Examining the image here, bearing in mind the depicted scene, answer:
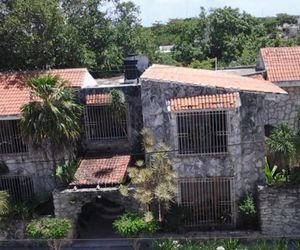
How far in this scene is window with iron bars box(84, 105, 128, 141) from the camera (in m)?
23.4

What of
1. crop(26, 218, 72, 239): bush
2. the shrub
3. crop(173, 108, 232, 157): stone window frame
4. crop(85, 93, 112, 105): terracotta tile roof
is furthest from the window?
crop(173, 108, 232, 157): stone window frame

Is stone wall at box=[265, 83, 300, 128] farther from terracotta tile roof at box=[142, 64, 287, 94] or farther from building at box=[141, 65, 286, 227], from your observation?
building at box=[141, 65, 286, 227]

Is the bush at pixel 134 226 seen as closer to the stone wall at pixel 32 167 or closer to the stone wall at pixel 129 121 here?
the stone wall at pixel 129 121

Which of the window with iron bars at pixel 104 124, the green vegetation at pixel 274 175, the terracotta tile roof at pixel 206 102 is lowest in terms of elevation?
the green vegetation at pixel 274 175

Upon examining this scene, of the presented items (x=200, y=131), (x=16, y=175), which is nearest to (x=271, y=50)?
(x=200, y=131)

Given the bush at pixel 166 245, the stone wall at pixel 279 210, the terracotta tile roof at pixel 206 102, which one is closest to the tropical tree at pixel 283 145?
the stone wall at pixel 279 210

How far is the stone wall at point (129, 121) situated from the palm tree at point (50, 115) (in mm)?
1821

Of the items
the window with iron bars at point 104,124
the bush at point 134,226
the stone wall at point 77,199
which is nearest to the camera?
the bush at point 134,226

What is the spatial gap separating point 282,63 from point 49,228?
578 inches

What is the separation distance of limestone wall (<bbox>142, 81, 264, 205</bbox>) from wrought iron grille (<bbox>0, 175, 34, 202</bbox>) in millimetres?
6476

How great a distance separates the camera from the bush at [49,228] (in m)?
21.0

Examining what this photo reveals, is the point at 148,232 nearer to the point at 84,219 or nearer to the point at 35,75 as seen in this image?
the point at 84,219

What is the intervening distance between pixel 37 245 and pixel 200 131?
864cm

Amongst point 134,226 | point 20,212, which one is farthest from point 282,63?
point 20,212
